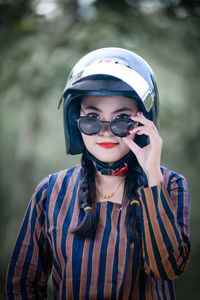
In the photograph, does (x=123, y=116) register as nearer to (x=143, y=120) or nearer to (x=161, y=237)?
(x=143, y=120)

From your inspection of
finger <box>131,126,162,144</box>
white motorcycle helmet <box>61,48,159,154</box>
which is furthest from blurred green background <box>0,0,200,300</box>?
finger <box>131,126,162,144</box>

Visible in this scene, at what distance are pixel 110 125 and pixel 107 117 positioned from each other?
0.24 ft

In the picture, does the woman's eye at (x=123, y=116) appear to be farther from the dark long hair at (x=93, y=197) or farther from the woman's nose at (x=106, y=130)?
the dark long hair at (x=93, y=197)

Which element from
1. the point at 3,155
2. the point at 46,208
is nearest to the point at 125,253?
the point at 46,208

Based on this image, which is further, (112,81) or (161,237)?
(112,81)

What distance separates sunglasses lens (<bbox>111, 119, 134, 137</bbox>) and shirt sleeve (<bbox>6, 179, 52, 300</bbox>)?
0.49m

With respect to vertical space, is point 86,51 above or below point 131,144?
above

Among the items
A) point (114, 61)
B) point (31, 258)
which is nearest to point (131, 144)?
point (114, 61)

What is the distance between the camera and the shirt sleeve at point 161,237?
47.4 inches

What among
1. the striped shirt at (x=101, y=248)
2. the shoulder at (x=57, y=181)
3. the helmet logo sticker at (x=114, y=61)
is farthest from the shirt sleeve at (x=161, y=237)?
the helmet logo sticker at (x=114, y=61)

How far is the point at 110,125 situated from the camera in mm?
1387

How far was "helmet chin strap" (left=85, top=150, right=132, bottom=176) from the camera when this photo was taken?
1.49 meters

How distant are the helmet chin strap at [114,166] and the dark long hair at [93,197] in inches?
1.5

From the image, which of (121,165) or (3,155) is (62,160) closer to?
(3,155)
